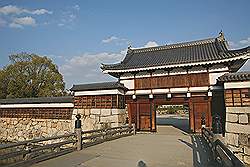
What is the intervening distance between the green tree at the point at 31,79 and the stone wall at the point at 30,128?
874 cm

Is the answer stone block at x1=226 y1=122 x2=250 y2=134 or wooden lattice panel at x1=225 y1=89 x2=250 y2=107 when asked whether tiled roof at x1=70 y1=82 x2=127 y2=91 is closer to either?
wooden lattice panel at x1=225 y1=89 x2=250 y2=107

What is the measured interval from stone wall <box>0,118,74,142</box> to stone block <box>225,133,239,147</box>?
34.7 feet

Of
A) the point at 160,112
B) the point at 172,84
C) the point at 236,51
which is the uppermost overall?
the point at 236,51

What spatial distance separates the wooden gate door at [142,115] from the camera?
1658cm

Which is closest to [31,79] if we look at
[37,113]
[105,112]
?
[37,113]

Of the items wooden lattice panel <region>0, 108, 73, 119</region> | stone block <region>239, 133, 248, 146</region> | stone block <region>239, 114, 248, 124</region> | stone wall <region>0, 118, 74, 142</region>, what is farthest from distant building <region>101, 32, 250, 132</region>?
stone wall <region>0, 118, 74, 142</region>

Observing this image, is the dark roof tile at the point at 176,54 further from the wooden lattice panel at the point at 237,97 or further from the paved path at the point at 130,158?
the paved path at the point at 130,158

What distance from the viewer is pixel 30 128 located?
17.6 m

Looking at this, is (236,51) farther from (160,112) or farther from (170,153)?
(160,112)

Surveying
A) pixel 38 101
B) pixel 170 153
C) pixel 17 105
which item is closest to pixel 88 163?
pixel 170 153

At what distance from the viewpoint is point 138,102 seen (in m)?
17.1

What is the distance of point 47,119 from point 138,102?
743cm

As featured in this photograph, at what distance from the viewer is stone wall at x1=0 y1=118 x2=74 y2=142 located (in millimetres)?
16719

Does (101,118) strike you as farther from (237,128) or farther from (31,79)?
(31,79)
